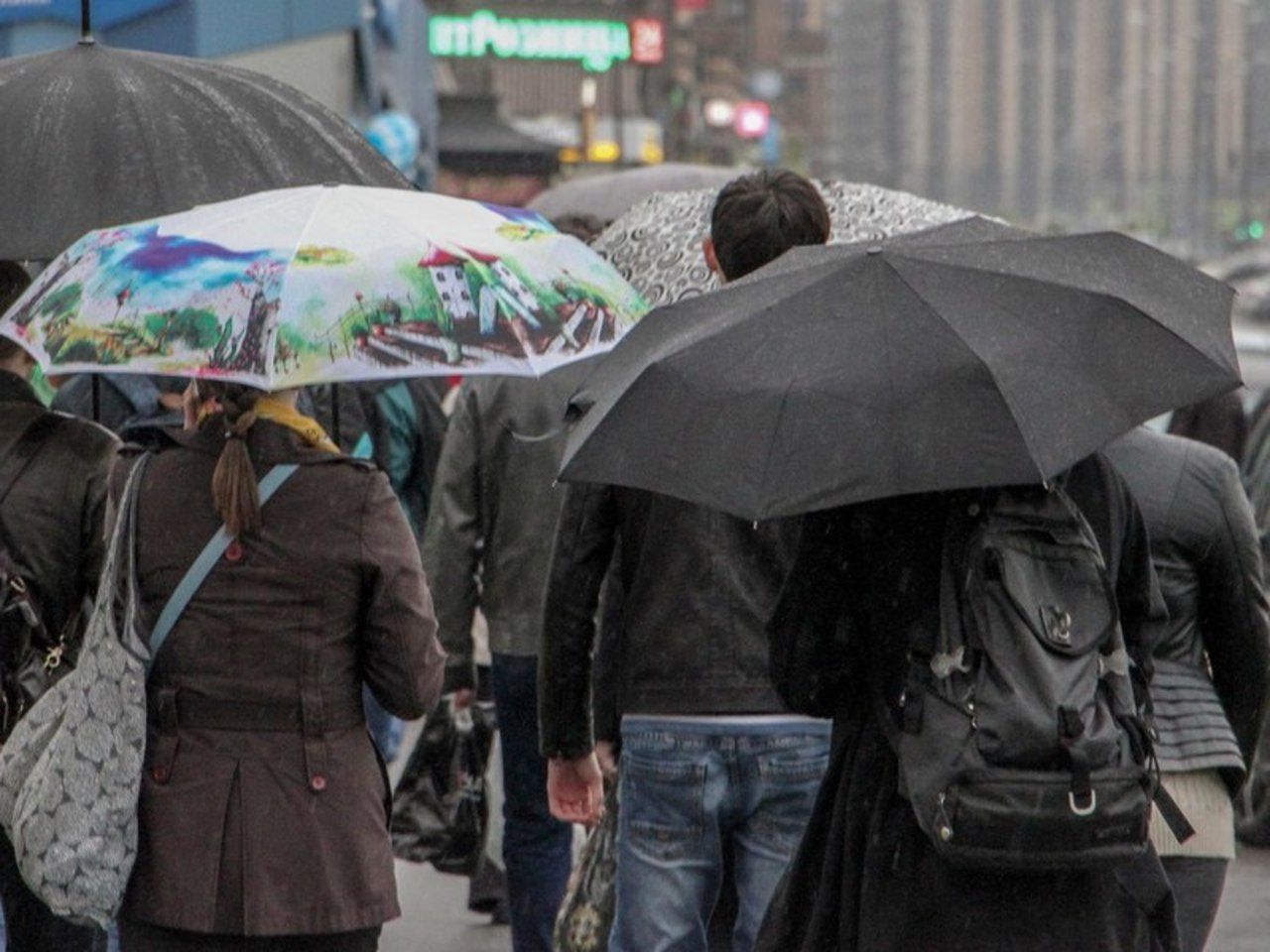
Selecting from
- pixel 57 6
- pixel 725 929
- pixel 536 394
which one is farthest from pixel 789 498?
pixel 57 6

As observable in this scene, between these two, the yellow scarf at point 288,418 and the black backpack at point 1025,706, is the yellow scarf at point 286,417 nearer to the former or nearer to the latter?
the yellow scarf at point 288,418

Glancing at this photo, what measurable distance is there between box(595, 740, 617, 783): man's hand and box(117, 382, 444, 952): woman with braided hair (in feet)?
3.09

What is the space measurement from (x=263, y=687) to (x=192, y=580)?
8.5 inches

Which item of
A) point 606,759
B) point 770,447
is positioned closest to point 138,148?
point 606,759

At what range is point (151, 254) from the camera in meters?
4.22

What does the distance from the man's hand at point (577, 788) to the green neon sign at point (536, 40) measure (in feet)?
120

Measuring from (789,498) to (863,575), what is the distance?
0.40 m

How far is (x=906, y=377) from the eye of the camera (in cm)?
346

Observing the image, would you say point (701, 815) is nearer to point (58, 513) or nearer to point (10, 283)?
point (58, 513)

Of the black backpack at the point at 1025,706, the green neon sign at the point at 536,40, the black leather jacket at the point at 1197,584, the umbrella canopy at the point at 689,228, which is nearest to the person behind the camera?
the black backpack at the point at 1025,706

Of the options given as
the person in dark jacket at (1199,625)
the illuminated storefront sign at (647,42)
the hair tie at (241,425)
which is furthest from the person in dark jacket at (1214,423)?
the illuminated storefront sign at (647,42)

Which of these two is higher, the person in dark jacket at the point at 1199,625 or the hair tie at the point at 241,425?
the hair tie at the point at 241,425

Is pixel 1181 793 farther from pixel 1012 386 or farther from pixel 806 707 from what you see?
pixel 1012 386

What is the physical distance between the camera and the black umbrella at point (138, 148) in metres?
4.91
